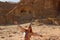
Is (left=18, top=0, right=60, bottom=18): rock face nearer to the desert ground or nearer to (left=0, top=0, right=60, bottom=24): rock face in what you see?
(left=0, top=0, right=60, bottom=24): rock face

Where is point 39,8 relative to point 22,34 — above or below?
below

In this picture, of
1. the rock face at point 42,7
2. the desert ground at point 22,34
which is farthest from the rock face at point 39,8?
the desert ground at point 22,34

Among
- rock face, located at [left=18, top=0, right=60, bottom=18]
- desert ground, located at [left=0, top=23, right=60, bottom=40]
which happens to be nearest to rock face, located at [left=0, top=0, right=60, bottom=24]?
rock face, located at [left=18, top=0, right=60, bottom=18]

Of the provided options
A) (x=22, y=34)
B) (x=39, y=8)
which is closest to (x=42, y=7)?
(x=39, y=8)

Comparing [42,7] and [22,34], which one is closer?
[22,34]

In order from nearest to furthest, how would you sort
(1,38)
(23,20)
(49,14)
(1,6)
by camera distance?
1. (1,38)
2. (23,20)
3. (49,14)
4. (1,6)

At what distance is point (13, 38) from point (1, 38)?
412 millimetres

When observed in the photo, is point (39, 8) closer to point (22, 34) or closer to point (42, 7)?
point (42, 7)

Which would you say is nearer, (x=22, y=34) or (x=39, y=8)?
(x=22, y=34)

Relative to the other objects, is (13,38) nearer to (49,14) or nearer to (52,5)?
(49,14)

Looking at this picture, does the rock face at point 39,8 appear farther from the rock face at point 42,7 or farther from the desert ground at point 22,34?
the desert ground at point 22,34

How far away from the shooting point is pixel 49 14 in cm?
1582

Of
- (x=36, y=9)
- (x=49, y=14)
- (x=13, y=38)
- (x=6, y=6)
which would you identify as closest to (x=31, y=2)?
(x=36, y=9)

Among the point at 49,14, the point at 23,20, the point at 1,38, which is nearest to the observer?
the point at 1,38
